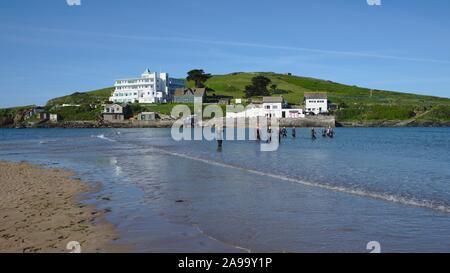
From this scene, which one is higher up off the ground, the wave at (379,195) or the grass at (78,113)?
the grass at (78,113)

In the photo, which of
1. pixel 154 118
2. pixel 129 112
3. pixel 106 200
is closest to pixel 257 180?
pixel 106 200

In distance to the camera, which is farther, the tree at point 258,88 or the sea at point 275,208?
the tree at point 258,88

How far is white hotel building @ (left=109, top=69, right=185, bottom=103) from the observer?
175m

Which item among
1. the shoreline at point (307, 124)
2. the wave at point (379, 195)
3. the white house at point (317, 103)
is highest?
the white house at point (317, 103)

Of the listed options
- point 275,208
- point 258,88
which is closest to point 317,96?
point 258,88

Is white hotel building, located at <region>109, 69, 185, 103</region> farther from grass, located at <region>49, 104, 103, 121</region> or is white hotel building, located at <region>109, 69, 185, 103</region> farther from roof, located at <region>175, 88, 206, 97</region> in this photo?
grass, located at <region>49, 104, 103, 121</region>

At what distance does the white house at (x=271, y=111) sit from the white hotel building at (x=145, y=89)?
146 ft

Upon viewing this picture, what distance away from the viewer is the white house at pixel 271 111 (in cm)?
14138

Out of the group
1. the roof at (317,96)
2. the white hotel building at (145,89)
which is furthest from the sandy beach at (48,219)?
the white hotel building at (145,89)

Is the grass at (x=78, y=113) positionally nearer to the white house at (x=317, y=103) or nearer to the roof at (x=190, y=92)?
the roof at (x=190, y=92)

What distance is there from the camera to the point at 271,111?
141875 millimetres
